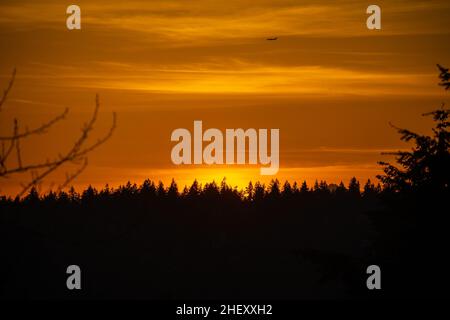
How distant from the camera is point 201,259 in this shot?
533 ft

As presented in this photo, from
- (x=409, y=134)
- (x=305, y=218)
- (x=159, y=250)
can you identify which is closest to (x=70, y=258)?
(x=159, y=250)

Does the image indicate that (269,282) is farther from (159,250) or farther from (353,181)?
(353,181)

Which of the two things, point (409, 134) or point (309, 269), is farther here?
point (309, 269)

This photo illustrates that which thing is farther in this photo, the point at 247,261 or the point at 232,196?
the point at 232,196

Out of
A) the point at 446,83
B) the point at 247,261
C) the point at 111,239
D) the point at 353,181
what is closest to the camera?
the point at 111,239

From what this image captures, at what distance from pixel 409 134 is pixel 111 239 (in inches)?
523

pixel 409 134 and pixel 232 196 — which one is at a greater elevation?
pixel 232 196
